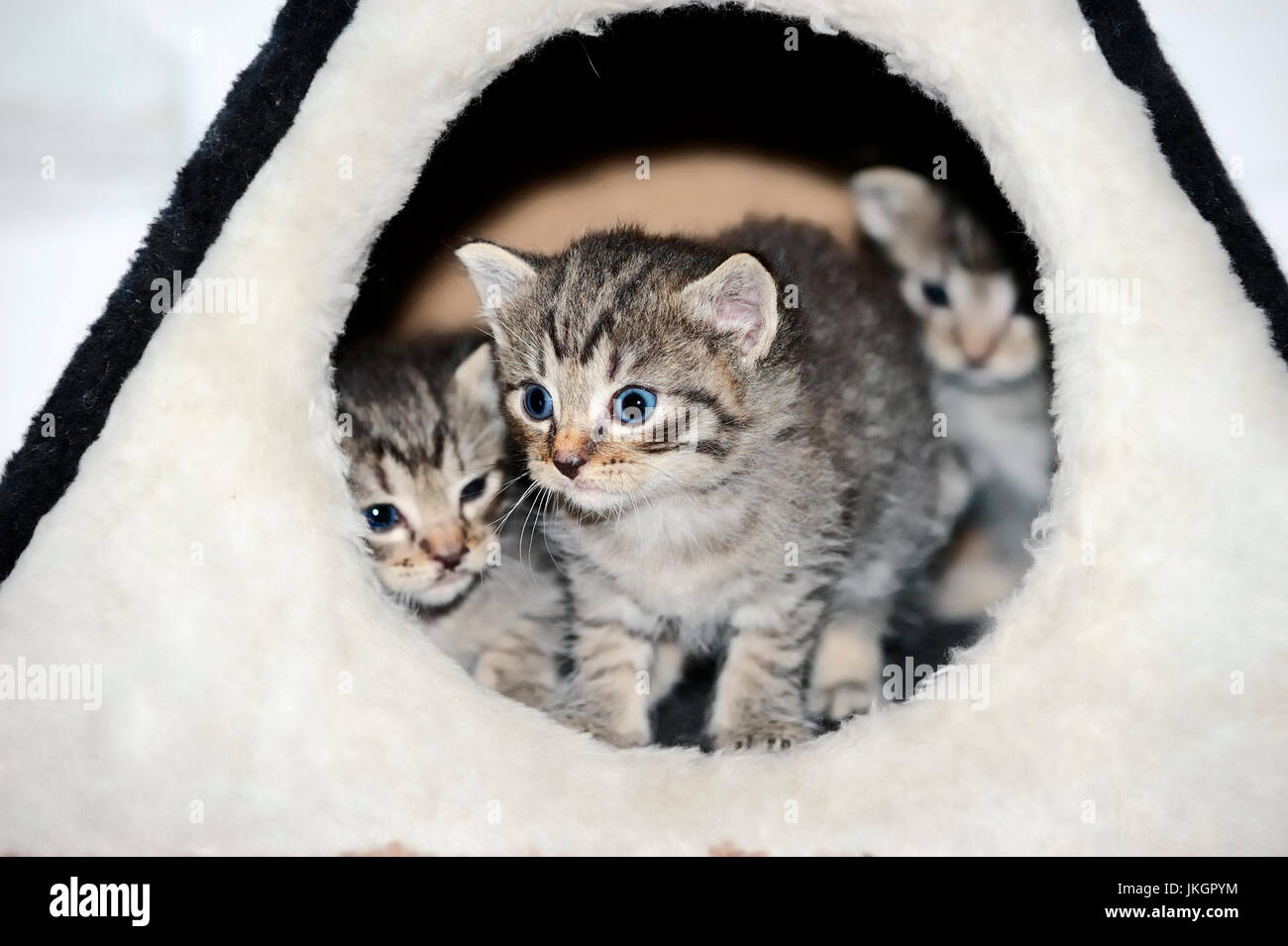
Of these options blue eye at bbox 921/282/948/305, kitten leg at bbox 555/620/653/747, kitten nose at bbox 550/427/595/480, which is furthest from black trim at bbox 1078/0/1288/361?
kitten leg at bbox 555/620/653/747

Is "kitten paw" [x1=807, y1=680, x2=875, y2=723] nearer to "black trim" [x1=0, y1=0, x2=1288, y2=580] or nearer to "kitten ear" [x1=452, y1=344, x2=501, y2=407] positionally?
"kitten ear" [x1=452, y1=344, x2=501, y2=407]

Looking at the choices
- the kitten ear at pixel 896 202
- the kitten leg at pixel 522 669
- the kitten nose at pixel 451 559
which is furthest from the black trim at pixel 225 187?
the kitten ear at pixel 896 202

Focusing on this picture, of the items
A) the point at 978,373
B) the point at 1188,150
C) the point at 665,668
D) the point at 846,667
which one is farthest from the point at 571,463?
the point at 978,373

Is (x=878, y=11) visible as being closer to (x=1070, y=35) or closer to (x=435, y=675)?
(x=1070, y=35)

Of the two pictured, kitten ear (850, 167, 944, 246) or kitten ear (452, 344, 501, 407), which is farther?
kitten ear (850, 167, 944, 246)

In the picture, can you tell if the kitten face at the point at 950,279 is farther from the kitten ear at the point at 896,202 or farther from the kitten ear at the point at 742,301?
the kitten ear at the point at 742,301

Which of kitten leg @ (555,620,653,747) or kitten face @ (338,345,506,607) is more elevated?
kitten face @ (338,345,506,607)

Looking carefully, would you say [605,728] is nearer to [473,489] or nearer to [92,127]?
[473,489]

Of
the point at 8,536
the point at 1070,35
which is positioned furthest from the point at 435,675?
the point at 1070,35
